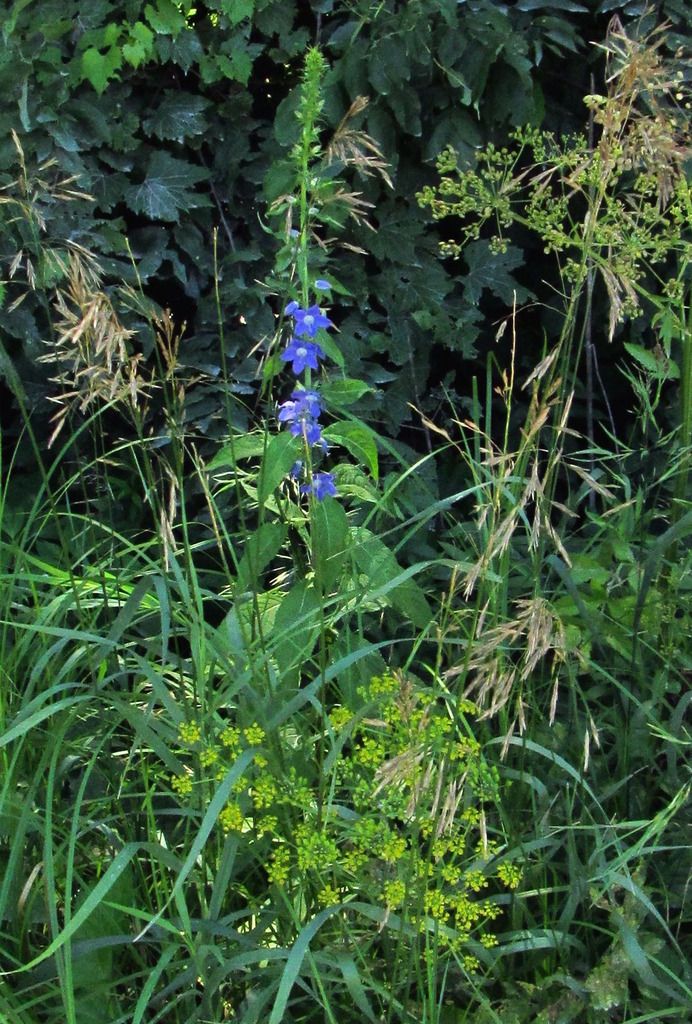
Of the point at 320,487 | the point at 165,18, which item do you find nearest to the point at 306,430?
the point at 320,487

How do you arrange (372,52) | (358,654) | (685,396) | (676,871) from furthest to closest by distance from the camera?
(372,52) < (685,396) < (676,871) < (358,654)

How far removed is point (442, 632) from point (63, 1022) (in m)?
0.86

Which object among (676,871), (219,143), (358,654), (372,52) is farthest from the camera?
(219,143)

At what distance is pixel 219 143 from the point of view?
289 cm

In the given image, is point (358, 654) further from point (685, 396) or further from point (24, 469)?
point (24, 469)

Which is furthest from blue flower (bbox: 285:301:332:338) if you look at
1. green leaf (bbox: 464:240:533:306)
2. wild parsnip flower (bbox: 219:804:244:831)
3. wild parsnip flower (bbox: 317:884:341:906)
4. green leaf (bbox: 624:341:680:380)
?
green leaf (bbox: 464:240:533:306)

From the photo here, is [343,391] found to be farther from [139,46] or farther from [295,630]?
[139,46]

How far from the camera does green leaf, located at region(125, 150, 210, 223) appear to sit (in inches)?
109

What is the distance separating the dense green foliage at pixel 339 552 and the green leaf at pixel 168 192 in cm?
1

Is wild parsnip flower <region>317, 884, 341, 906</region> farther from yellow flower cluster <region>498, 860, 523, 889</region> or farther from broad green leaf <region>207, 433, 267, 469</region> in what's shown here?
broad green leaf <region>207, 433, 267, 469</region>

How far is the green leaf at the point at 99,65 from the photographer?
2.64m

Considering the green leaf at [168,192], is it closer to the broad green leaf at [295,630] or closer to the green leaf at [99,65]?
the green leaf at [99,65]

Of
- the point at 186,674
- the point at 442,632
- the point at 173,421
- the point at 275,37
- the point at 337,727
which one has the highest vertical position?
the point at 275,37

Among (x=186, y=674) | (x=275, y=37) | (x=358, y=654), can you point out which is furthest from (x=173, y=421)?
(x=275, y=37)
